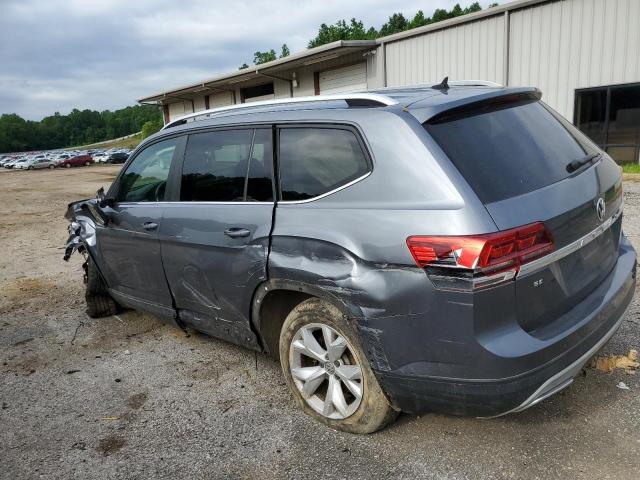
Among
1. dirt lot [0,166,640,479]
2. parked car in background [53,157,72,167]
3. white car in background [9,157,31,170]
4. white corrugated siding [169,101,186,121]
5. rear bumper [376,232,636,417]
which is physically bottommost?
white car in background [9,157,31,170]

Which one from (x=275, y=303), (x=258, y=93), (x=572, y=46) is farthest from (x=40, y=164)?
(x=275, y=303)

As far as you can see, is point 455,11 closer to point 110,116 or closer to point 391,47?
point 391,47

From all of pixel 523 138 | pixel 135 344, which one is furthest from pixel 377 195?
pixel 135 344

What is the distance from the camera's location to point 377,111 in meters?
2.58

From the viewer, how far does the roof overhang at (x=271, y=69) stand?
18.4 metres

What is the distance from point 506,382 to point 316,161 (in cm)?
144

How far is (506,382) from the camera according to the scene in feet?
7.24

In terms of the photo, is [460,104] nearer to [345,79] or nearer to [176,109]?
[345,79]

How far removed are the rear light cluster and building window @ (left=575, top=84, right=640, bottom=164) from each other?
44.9ft

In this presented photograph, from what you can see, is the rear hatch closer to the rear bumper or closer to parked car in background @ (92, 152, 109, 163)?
the rear bumper

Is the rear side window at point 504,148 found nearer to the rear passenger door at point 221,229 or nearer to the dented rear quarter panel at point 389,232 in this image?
the dented rear quarter panel at point 389,232

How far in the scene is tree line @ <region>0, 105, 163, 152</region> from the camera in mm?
138250

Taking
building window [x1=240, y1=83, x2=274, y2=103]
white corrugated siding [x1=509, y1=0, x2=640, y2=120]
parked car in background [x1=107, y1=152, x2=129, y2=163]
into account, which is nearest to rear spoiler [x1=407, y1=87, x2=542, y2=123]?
white corrugated siding [x1=509, y1=0, x2=640, y2=120]

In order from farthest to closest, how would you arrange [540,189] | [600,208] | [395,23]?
[395,23], [600,208], [540,189]
